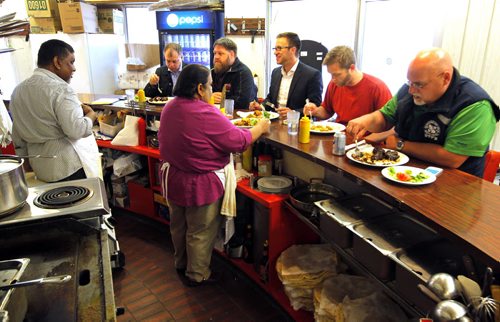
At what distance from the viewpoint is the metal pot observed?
2329 mm

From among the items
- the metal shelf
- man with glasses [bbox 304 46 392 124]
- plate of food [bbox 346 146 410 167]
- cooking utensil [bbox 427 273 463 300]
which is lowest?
the metal shelf

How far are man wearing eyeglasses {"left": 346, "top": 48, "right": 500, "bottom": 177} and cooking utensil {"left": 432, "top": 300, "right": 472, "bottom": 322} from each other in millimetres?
1034

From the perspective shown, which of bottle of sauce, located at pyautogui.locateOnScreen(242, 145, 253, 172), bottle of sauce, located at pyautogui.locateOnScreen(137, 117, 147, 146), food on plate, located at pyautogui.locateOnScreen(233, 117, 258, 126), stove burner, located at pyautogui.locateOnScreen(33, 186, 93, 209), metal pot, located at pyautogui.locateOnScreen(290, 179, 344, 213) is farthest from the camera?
bottle of sauce, located at pyautogui.locateOnScreen(137, 117, 147, 146)

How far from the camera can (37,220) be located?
1407 mm

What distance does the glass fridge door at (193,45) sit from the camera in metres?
5.27

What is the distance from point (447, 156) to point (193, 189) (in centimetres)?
157

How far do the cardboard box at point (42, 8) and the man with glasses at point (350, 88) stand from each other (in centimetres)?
493

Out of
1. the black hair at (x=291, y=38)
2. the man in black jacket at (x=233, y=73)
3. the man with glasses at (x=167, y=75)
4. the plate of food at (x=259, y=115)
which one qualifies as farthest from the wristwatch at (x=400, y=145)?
the man with glasses at (x=167, y=75)

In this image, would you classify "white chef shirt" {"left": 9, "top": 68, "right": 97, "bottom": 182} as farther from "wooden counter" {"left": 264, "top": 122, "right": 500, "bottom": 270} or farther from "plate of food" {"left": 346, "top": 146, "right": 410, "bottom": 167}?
"plate of food" {"left": 346, "top": 146, "right": 410, "bottom": 167}

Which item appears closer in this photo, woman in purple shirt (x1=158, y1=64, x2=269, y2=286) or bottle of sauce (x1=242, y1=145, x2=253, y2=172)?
woman in purple shirt (x1=158, y1=64, x2=269, y2=286)

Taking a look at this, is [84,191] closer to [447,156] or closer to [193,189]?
[193,189]

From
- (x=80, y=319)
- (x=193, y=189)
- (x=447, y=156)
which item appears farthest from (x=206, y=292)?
(x=447, y=156)

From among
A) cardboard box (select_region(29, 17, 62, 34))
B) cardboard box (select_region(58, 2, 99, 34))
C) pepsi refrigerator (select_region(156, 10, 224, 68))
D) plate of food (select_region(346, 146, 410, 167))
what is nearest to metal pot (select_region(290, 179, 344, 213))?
plate of food (select_region(346, 146, 410, 167))

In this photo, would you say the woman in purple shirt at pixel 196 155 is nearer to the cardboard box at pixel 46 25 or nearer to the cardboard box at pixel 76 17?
the cardboard box at pixel 76 17
